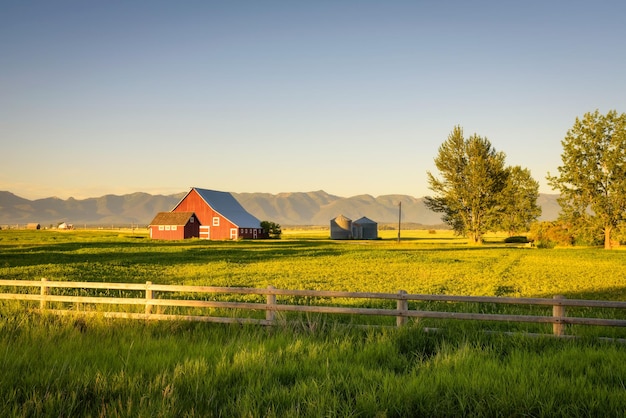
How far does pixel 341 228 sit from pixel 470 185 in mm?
36335

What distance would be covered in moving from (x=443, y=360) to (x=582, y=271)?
27.6 metres

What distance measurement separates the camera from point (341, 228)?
106 metres

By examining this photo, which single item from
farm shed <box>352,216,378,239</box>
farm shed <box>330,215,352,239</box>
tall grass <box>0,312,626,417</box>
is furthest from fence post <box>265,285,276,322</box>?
farm shed <box>352,216,378,239</box>

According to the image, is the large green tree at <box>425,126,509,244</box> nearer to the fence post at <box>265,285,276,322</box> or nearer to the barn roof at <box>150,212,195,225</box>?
the barn roof at <box>150,212,195,225</box>

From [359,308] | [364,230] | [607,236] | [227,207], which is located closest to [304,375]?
[359,308]

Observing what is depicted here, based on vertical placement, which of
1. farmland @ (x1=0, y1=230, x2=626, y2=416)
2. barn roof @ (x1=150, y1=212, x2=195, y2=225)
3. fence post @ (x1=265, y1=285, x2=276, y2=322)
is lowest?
farmland @ (x1=0, y1=230, x2=626, y2=416)

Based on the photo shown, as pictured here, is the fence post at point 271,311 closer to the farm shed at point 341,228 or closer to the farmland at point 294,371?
the farmland at point 294,371

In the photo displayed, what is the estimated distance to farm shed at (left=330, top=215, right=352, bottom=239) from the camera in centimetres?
10606

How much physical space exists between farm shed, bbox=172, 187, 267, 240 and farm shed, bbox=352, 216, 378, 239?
24.2 m

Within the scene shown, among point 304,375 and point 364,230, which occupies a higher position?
point 364,230

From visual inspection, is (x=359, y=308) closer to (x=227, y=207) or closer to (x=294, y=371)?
(x=294, y=371)

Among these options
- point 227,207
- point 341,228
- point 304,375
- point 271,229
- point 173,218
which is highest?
point 227,207

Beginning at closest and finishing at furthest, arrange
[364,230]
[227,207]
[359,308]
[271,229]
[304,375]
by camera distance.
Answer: [304,375]
[359,308]
[227,207]
[271,229]
[364,230]

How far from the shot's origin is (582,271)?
1230 inches
